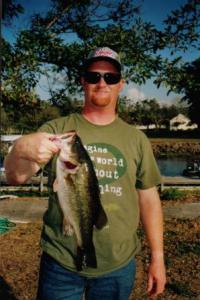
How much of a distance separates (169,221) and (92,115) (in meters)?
7.49

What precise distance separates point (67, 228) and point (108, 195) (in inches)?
12.6

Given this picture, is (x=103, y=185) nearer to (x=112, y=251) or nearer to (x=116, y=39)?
(x=112, y=251)

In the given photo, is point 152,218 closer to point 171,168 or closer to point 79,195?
point 79,195

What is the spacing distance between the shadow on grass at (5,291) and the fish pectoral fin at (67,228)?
3.16m

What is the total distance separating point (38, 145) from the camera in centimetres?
217

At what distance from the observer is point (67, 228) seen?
8.60ft

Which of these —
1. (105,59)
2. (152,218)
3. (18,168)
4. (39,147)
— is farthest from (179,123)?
(39,147)

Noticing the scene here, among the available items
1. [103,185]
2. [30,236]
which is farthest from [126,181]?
[30,236]

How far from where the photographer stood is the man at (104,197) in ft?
9.05

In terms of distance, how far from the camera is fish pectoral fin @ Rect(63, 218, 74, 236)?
2588 mm

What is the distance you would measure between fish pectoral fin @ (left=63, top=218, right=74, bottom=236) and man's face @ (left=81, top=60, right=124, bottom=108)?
693mm

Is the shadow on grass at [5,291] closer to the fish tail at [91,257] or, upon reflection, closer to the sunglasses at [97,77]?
the fish tail at [91,257]

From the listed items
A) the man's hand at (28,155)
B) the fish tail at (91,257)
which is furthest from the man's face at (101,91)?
the fish tail at (91,257)

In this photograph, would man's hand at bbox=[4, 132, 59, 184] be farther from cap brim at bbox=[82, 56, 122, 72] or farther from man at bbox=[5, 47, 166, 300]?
cap brim at bbox=[82, 56, 122, 72]
